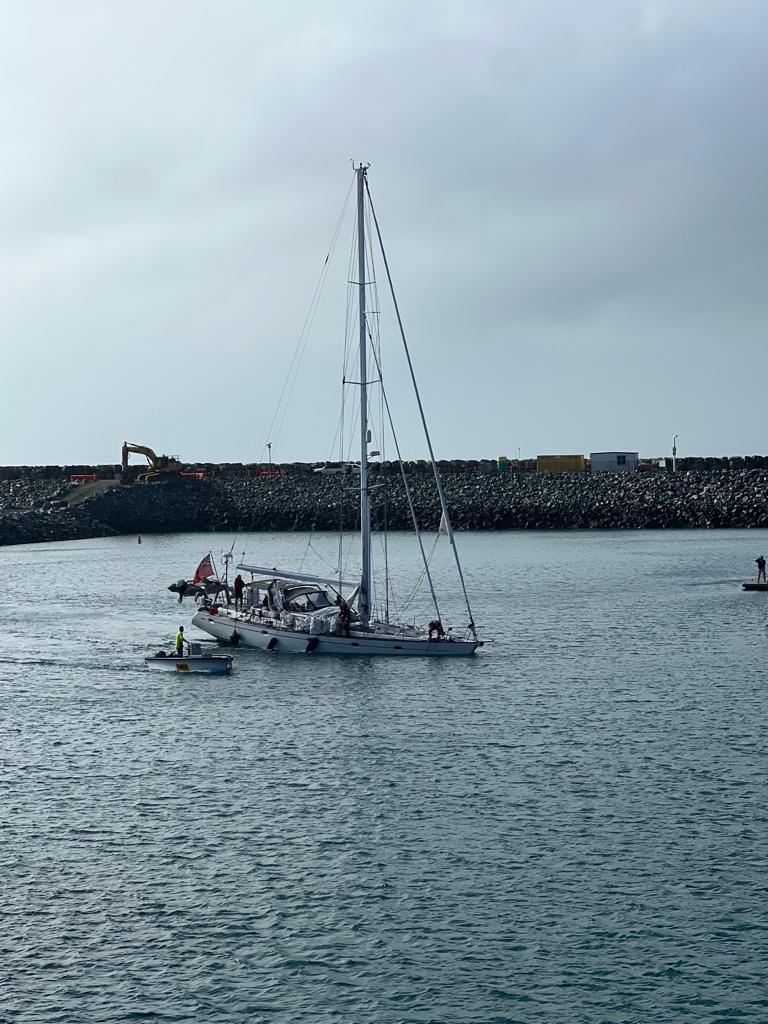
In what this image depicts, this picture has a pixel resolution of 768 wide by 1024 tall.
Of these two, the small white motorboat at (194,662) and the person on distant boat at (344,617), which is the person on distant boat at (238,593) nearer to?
the small white motorboat at (194,662)

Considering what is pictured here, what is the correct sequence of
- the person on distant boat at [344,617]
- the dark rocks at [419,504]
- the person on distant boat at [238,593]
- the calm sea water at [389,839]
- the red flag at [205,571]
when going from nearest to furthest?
the calm sea water at [389,839] < the person on distant boat at [344,617] < the person on distant boat at [238,593] < the red flag at [205,571] < the dark rocks at [419,504]

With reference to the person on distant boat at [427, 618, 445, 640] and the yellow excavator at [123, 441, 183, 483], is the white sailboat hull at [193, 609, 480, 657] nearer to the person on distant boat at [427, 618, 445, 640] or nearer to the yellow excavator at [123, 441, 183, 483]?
the person on distant boat at [427, 618, 445, 640]

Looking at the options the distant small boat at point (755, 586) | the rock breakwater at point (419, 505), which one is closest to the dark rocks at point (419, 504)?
the rock breakwater at point (419, 505)

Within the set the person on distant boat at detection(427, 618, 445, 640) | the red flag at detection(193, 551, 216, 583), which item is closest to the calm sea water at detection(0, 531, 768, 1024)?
the person on distant boat at detection(427, 618, 445, 640)

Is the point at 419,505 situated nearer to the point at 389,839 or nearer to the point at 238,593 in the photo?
the point at 238,593

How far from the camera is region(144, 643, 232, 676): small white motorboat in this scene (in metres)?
55.1

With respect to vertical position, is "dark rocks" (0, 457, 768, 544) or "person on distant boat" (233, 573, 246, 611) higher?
"dark rocks" (0, 457, 768, 544)

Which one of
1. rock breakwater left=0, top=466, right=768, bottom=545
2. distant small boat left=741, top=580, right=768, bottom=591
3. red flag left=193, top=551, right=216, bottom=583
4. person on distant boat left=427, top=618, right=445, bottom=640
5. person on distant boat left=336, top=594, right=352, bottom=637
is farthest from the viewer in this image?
rock breakwater left=0, top=466, right=768, bottom=545

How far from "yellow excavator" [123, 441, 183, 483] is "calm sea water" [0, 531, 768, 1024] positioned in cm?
13254

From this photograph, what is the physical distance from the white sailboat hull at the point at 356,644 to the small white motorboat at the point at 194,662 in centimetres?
358

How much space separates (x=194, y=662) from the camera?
55094 mm

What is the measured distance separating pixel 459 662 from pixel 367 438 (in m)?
11.3

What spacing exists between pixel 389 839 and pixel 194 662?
26.0 m

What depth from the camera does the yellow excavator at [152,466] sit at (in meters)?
191
